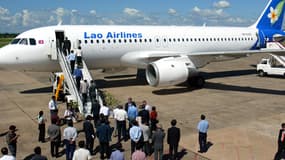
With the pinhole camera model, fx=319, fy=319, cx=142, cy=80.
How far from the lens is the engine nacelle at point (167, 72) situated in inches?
712

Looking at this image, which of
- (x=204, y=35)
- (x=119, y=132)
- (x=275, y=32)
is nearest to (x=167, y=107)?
(x=119, y=132)

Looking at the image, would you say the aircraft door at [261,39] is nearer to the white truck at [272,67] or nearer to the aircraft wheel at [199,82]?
the white truck at [272,67]

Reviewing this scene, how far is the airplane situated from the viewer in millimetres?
17812

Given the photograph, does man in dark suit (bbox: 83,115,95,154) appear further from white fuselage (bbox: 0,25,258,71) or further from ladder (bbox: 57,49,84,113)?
white fuselage (bbox: 0,25,258,71)

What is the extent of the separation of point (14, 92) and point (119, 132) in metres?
11.5

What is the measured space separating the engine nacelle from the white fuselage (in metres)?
2.12

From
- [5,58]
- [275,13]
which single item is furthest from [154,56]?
[275,13]

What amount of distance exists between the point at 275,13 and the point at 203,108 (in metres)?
17.3

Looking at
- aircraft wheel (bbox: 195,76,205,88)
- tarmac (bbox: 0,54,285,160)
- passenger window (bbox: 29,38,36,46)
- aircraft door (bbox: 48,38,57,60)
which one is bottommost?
tarmac (bbox: 0,54,285,160)

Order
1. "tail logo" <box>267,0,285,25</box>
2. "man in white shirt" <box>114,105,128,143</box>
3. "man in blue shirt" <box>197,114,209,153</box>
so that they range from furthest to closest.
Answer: "tail logo" <box>267,0,285,25</box>, "man in white shirt" <box>114,105,128,143</box>, "man in blue shirt" <box>197,114,209,153</box>

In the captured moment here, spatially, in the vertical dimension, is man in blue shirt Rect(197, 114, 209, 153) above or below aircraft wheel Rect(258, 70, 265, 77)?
below

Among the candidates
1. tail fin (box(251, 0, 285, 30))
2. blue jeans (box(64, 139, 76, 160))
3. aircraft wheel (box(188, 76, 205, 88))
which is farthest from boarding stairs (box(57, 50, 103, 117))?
tail fin (box(251, 0, 285, 30))

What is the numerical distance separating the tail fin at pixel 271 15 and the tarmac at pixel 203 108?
5.31 m

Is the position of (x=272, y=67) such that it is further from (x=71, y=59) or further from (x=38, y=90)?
(x=38, y=90)
